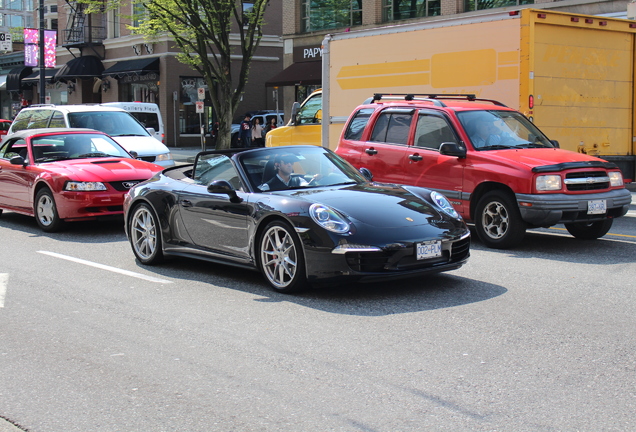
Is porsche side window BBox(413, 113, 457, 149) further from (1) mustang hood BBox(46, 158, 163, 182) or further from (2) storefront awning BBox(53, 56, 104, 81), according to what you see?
(2) storefront awning BBox(53, 56, 104, 81)

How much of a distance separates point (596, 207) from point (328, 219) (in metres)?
4.07

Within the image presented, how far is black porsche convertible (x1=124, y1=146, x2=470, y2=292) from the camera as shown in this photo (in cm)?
688

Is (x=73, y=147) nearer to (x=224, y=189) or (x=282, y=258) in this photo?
(x=224, y=189)

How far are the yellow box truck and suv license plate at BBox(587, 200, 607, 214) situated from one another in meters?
3.55

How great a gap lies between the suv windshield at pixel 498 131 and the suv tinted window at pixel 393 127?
88 cm

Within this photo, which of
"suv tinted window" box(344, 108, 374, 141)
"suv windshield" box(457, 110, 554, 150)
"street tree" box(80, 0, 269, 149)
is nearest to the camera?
"suv windshield" box(457, 110, 554, 150)

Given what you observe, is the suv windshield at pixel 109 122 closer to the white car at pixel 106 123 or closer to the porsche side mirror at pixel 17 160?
the white car at pixel 106 123

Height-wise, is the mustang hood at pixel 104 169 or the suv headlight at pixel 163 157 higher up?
the suv headlight at pixel 163 157

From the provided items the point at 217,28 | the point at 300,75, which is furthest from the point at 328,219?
the point at 300,75

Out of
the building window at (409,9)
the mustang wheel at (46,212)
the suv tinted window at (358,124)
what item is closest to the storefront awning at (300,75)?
the building window at (409,9)

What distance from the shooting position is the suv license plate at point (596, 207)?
948 centimetres

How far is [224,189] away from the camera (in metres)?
7.71

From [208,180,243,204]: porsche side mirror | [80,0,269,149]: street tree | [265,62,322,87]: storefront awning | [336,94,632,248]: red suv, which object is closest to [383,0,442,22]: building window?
[265,62,322,87]: storefront awning

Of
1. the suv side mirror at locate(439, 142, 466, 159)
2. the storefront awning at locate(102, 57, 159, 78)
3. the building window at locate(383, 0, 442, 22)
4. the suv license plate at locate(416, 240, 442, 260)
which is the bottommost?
the suv license plate at locate(416, 240, 442, 260)
